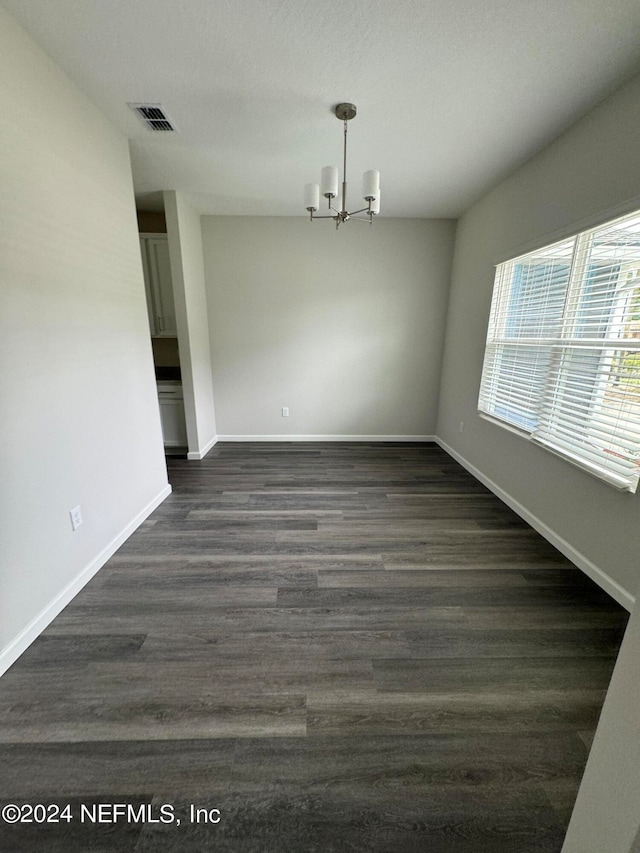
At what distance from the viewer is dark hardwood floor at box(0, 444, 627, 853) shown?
38.5 inches

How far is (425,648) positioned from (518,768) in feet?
1.56

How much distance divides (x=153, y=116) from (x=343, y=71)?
49.4 inches

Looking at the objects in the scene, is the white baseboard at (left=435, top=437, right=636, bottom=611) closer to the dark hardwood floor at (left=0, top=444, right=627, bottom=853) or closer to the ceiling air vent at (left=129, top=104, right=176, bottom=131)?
the dark hardwood floor at (left=0, top=444, right=627, bottom=853)

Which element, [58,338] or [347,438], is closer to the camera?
[58,338]

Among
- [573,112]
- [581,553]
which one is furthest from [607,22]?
[581,553]

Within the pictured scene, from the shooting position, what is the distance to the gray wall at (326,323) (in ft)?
12.6

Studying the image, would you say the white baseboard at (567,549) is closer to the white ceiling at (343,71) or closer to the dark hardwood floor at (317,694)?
the dark hardwood floor at (317,694)

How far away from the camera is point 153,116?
2080mm

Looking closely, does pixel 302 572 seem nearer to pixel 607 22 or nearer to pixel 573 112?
pixel 607 22

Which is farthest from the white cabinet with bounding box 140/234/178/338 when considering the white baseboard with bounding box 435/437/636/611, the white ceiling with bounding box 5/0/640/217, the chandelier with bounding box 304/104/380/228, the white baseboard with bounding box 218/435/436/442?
the white baseboard with bounding box 435/437/636/611

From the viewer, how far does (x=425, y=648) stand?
4.98 ft

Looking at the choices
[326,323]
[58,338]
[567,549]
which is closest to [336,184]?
[58,338]

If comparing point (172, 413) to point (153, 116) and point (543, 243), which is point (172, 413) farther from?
point (543, 243)

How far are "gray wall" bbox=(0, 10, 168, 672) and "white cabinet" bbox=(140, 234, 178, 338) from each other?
125cm
